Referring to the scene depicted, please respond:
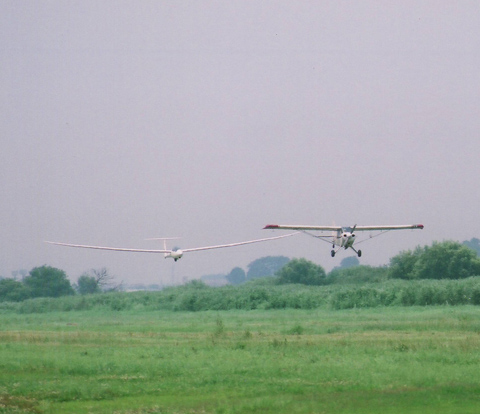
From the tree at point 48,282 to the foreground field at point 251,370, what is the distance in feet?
135

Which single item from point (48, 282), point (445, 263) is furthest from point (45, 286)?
point (445, 263)

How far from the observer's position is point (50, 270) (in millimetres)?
84625

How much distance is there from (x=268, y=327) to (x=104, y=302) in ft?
92.0

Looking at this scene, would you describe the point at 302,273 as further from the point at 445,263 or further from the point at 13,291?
the point at 13,291

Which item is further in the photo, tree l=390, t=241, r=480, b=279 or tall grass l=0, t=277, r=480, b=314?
tree l=390, t=241, r=480, b=279

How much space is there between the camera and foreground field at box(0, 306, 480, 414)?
787 inches

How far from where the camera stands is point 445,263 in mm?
68562

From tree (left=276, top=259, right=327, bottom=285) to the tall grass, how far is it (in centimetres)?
461

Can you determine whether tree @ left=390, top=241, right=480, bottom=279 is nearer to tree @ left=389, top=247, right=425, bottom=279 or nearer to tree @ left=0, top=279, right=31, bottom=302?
tree @ left=389, top=247, right=425, bottom=279

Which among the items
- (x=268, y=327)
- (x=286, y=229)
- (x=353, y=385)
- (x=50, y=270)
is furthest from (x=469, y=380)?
(x=50, y=270)

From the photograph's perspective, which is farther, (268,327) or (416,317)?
(416,317)

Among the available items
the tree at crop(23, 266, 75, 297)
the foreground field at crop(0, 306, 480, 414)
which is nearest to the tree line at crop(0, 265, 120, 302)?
the tree at crop(23, 266, 75, 297)

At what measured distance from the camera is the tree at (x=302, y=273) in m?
74.9

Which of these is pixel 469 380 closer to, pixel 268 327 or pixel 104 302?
pixel 268 327
